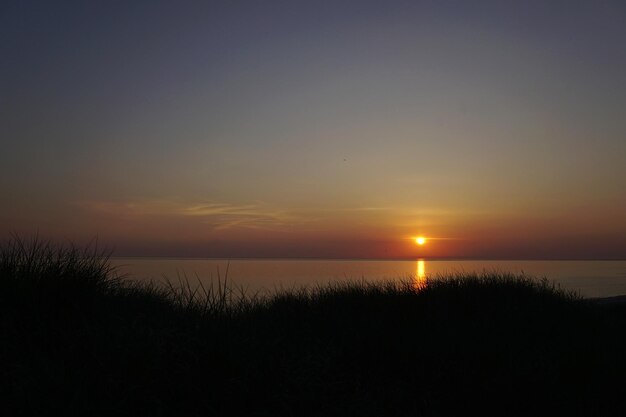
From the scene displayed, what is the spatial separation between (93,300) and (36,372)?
1.48 meters

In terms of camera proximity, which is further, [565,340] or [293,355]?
[565,340]

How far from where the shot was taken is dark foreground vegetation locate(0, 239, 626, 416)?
4527 mm

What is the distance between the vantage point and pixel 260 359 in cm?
507

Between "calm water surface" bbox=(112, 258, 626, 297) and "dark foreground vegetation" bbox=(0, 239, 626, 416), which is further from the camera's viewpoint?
"calm water surface" bbox=(112, 258, 626, 297)

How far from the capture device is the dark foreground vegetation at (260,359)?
14.9 ft

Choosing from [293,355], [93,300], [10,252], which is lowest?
[293,355]

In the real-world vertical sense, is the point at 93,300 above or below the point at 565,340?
above

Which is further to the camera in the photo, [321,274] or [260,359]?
[321,274]

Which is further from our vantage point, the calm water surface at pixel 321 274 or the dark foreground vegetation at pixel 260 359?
the calm water surface at pixel 321 274

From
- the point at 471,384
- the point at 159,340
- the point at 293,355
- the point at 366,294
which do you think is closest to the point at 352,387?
the point at 293,355

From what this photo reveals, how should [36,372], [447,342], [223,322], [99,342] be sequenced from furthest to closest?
[447,342]
[223,322]
[99,342]
[36,372]

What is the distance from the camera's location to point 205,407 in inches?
176

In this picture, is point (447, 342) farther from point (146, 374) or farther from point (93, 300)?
point (93, 300)

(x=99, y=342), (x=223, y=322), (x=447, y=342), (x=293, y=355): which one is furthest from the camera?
(x=447, y=342)
